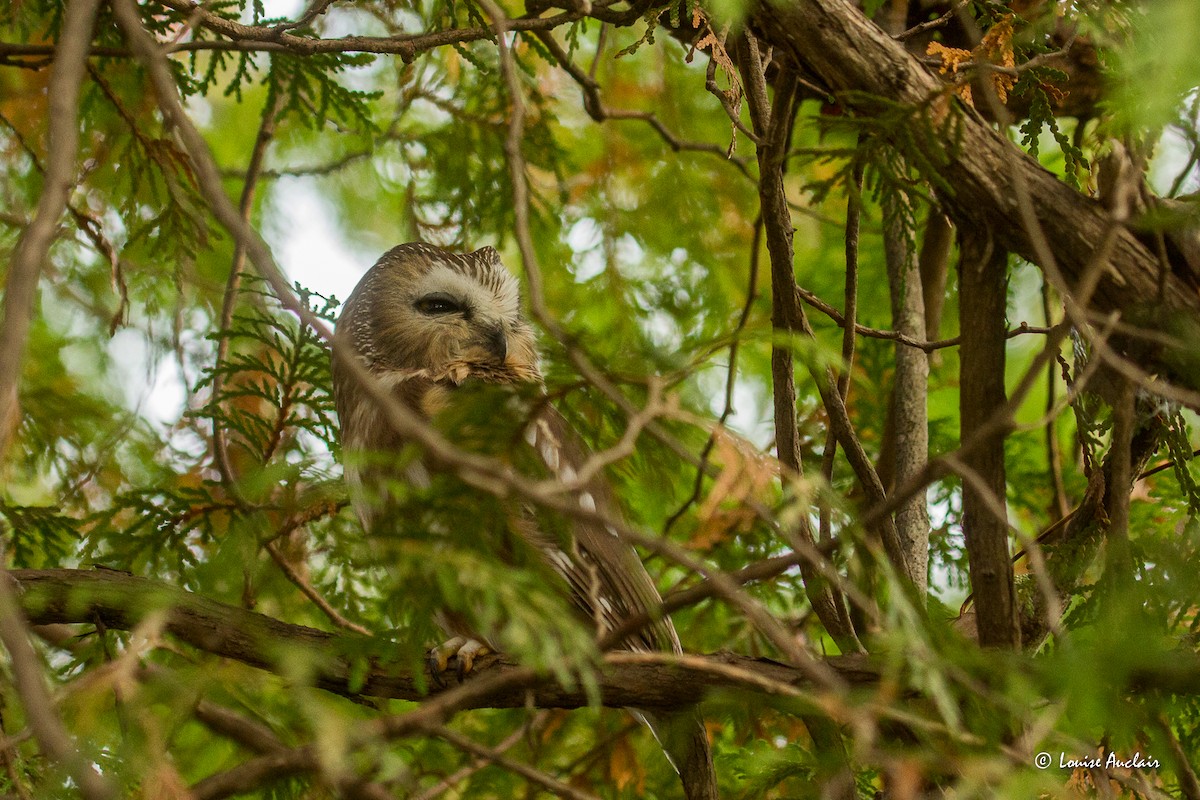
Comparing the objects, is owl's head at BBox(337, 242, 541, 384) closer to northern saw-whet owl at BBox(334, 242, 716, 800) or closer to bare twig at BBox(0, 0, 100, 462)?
northern saw-whet owl at BBox(334, 242, 716, 800)

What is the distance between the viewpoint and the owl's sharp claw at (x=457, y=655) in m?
3.41

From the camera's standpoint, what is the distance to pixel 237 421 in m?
3.68

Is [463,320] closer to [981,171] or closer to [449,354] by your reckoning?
[449,354]

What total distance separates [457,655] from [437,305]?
1.38 metres

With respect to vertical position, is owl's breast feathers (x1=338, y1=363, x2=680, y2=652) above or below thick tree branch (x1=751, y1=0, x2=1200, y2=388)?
below

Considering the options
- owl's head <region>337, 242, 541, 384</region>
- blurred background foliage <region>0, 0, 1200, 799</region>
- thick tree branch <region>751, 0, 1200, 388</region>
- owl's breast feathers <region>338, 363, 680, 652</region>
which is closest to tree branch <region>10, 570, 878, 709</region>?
blurred background foliage <region>0, 0, 1200, 799</region>

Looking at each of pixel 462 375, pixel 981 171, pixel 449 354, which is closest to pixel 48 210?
pixel 981 171

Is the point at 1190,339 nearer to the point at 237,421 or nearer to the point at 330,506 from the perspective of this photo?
the point at 330,506

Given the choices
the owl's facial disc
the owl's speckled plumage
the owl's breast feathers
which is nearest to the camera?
the owl's breast feathers

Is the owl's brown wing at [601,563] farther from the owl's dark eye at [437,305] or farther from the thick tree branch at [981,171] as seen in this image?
the thick tree branch at [981,171]

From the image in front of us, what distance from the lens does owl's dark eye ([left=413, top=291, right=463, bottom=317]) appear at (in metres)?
4.13

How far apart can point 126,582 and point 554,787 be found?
1.40 metres

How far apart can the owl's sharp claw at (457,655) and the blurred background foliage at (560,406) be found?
32 cm

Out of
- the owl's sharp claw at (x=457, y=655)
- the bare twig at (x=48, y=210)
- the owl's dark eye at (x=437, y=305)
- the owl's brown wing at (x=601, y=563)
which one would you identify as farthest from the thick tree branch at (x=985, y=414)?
the owl's dark eye at (x=437, y=305)
